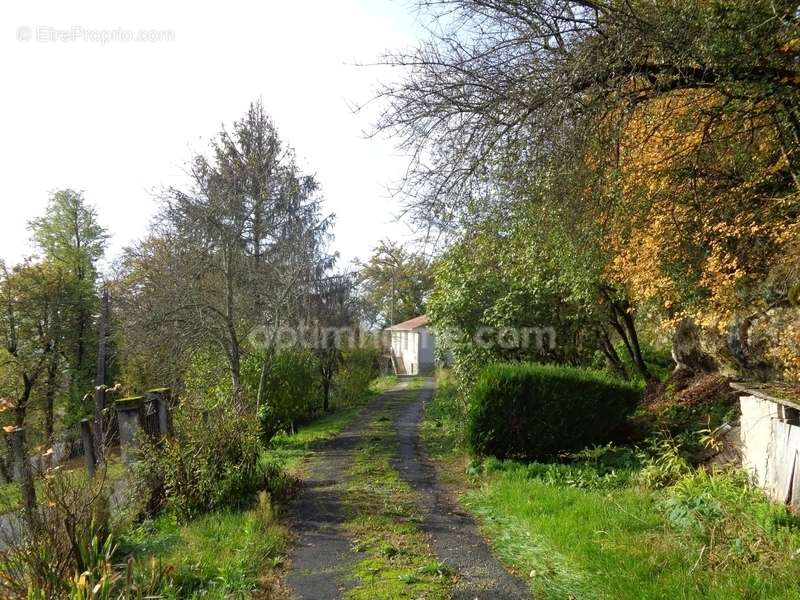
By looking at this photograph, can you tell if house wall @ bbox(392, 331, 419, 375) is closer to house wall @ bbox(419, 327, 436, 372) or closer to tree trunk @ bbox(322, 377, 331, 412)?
house wall @ bbox(419, 327, 436, 372)

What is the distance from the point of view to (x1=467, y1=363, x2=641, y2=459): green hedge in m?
8.98

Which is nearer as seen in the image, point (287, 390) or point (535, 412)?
point (535, 412)

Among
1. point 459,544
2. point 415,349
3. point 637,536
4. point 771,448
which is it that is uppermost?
point 415,349

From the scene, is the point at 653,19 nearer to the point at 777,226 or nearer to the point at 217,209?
the point at 777,226

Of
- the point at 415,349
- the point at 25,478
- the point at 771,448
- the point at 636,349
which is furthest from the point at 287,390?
the point at 415,349

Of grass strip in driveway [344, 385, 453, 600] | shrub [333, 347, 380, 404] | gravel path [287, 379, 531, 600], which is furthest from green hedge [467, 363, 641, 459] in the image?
shrub [333, 347, 380, 404]

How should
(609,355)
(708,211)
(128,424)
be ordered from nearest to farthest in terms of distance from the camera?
(708,211) → (128,424) → (609,355)

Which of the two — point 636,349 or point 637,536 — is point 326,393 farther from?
point 637,536

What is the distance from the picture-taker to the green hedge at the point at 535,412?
8.98 meters

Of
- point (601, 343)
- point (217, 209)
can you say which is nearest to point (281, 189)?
point (217, 209)

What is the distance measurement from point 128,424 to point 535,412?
578 centimetres

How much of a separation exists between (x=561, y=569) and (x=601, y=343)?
33.2 ft

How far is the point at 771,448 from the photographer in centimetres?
605

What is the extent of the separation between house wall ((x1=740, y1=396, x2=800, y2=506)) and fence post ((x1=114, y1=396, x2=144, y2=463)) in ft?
23.7
